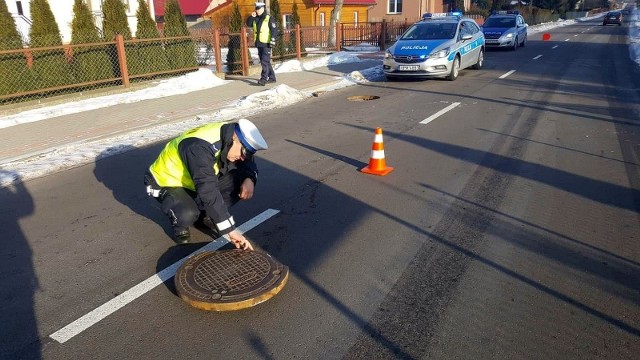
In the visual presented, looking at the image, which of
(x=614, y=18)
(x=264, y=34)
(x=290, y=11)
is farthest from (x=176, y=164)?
(x=614, y=18)

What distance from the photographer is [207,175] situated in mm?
3652

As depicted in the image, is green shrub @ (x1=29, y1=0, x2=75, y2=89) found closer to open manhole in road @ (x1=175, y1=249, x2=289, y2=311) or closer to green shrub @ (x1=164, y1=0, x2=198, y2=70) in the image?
green shrub @ (x1=164, y1=0, x2=198, y2=70)

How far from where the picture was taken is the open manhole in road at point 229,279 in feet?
10.8

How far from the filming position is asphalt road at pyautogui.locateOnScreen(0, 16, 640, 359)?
3.02 metres

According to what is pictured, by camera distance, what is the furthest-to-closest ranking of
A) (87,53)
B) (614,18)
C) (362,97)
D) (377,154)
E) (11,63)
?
(614,18), (362,97), (87,53), (11,63), (377,154)

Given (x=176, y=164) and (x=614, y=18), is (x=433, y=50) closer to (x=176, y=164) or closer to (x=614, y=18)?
(x=176, y=164)

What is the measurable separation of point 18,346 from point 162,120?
722cm

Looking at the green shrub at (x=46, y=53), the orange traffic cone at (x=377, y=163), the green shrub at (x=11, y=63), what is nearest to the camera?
the orange traffic cone at (x=377, y=163)

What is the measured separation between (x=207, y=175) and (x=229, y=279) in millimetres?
787

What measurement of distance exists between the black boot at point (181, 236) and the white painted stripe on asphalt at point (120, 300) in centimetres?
19

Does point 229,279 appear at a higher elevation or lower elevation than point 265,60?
lower

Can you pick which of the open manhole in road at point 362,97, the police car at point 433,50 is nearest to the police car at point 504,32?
the police car at point 433,50

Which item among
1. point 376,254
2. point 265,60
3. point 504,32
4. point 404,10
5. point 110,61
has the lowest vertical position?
point 376,254

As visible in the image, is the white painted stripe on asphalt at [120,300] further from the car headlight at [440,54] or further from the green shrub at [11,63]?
the car headlight at [440,54]
